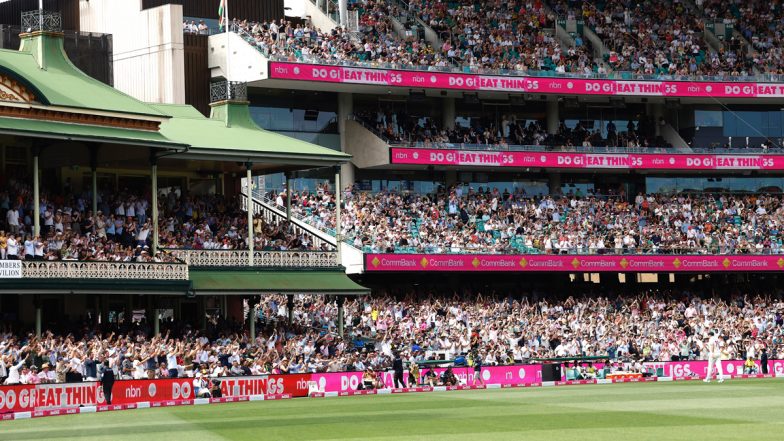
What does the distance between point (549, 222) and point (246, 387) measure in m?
27.5

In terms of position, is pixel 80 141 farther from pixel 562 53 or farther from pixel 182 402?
pixel 562 53

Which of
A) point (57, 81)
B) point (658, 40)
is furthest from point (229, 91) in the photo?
point (658, 40)

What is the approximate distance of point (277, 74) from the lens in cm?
5997

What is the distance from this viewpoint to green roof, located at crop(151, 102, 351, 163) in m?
50.0

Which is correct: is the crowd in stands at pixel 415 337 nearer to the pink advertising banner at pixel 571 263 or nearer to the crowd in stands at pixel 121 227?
the pink advertising banner at pixel 571 263

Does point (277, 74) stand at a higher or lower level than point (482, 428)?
higher

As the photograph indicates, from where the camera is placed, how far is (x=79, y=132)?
44312 millimetres

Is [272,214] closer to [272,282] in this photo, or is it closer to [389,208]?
[389,208]

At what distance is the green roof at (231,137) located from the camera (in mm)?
49969

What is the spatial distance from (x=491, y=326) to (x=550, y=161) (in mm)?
15658

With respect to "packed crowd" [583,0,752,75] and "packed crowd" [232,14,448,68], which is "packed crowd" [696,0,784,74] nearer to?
"packed crowd" [583,0,752,75]

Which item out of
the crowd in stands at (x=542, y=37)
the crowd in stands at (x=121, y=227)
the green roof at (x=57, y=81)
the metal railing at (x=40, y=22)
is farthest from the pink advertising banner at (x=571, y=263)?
the metal railing at (x=40, y=22)

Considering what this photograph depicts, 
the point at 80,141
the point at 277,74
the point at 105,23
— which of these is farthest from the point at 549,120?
the point at 80,141

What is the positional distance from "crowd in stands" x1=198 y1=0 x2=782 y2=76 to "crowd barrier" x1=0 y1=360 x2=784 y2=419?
66.5 ft
